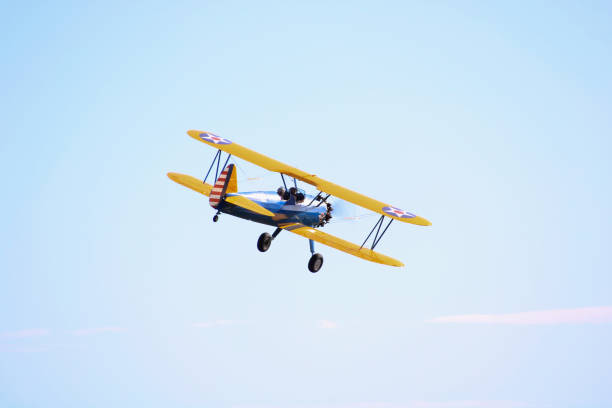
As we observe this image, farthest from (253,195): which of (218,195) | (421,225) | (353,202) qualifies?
(421,225)

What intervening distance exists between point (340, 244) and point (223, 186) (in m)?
5.30

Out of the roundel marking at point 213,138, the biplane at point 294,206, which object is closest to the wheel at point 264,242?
the biplane at point 294,206

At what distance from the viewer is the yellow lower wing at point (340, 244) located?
3712 cm

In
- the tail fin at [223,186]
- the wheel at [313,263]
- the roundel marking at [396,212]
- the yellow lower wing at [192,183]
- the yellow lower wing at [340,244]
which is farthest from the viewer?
the yellow lower wing at [192,183]

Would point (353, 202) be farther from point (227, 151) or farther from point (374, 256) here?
point (227, 151)

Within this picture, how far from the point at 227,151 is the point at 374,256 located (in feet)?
25.6

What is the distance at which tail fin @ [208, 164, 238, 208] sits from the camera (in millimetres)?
35781

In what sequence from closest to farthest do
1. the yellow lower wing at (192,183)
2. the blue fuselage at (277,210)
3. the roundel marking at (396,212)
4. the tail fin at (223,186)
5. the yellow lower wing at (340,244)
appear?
the tail fin at (223,186) < the blue fuselage at (277,210) < the roundel marking at (396,212) < the yellow lower wing at (340,244) < the yellow lower wing at (192,183)

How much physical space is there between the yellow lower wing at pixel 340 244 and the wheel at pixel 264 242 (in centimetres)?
79

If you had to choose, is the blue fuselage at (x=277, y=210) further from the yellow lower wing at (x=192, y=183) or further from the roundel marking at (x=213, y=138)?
the roundel marking at (x=213, y=138)

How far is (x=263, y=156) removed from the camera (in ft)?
129

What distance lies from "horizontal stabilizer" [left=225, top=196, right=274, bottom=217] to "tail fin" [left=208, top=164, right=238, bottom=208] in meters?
0.31

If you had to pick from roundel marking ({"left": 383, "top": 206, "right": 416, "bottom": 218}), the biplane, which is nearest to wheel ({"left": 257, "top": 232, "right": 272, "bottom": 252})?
the biplane

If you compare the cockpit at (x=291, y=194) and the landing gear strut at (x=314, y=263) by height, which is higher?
the cockpit at (x=291, y=194)
